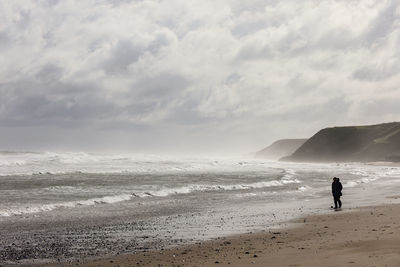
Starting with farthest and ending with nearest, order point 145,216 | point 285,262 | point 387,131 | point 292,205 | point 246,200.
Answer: point 387,131
point 246,200
point 292,205
point 145,216
point 285,262

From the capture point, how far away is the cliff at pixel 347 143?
481ft

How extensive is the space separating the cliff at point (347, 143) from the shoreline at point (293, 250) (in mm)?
136807

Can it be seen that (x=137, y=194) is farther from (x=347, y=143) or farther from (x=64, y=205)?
(x=347, y=143)

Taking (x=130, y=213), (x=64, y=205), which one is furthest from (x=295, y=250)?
(x=64, y=205)

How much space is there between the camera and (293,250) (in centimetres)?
1134

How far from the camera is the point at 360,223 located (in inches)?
626

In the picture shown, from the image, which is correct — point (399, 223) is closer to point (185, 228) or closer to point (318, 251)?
point (318, 251)

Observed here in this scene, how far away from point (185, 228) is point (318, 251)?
19.9 ft

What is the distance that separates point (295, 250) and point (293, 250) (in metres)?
0.06

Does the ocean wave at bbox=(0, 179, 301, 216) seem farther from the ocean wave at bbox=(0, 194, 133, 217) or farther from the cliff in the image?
the cliff

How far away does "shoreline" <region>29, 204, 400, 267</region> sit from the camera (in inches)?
388

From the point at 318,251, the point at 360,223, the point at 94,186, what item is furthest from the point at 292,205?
the point at 94,186

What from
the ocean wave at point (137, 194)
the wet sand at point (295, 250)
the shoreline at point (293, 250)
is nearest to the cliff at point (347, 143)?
the ocean wave at point (137, 194)

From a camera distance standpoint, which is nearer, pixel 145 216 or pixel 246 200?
pixel 145 216
